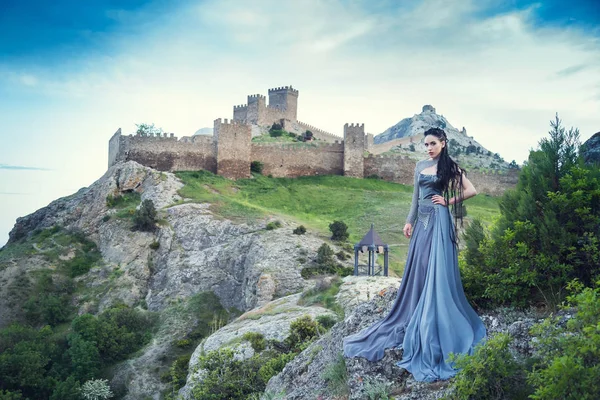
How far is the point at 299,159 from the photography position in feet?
174

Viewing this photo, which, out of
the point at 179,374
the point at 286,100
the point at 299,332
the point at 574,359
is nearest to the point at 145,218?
the point at 179,374

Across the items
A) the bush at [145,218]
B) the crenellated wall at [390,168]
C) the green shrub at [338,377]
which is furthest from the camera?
the crenellated wall at [390,168]

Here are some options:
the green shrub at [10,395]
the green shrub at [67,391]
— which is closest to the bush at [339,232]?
the green shrub at [67,391]

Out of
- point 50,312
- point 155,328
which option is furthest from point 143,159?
point 155,328

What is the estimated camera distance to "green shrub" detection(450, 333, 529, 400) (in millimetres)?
5801

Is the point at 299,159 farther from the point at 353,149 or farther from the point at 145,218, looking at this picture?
the point at 145,218

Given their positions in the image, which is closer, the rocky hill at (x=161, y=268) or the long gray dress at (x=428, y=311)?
the long gray dress at (x=428, y=311)

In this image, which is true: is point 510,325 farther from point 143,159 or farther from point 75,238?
point 143,159

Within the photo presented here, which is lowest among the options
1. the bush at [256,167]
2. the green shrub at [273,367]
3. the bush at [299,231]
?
the green shrub at [273,367]

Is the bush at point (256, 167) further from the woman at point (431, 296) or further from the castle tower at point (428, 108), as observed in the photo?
the castle tower at point (428, 108)

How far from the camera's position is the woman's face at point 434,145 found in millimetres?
7801

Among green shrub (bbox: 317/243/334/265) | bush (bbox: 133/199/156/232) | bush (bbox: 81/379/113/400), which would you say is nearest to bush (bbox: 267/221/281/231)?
green shrub (bbox: 317/243/334/265)

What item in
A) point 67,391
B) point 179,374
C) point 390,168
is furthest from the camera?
point 390,168

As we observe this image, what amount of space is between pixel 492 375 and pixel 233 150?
44065 mm
